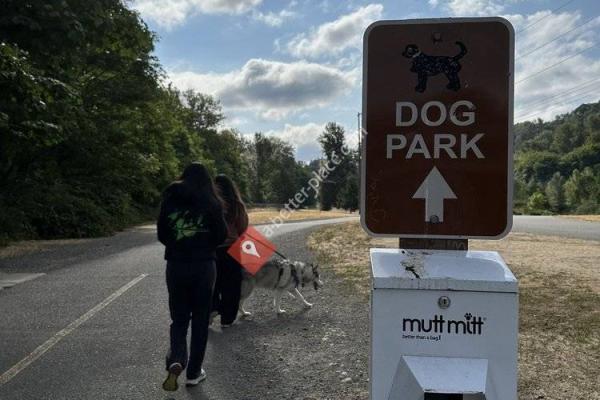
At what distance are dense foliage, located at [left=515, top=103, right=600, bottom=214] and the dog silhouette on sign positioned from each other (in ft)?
58.5

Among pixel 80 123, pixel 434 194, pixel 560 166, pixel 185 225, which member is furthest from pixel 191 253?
pixel 560 166

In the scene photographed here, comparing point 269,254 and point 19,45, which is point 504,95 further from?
point 19,45

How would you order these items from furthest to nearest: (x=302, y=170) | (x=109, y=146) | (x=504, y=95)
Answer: (x=302, y=170), (x=109, y=146), (x=504, y=95)

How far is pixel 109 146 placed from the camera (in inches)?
961

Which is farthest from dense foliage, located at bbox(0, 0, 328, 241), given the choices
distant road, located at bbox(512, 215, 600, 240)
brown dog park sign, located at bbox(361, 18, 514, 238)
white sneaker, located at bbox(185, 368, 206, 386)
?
distant road, located at bbox(512, 215, 600, 240)

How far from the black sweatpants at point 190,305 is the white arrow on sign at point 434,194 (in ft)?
9.26

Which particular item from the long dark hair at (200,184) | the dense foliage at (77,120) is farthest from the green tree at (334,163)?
the long dark hair at (200,184)

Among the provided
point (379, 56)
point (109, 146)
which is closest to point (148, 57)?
point (109, 146)

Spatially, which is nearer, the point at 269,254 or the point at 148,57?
the point at 269,254

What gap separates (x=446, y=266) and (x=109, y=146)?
2394 centimetres

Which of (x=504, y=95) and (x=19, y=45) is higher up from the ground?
(x=19, y=45)

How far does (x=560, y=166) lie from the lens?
10781 centimetres

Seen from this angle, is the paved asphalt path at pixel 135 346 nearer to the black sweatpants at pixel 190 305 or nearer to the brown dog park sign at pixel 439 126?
the black sweatpants at pixel 190 305

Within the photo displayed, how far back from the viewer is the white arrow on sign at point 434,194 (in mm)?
2490
